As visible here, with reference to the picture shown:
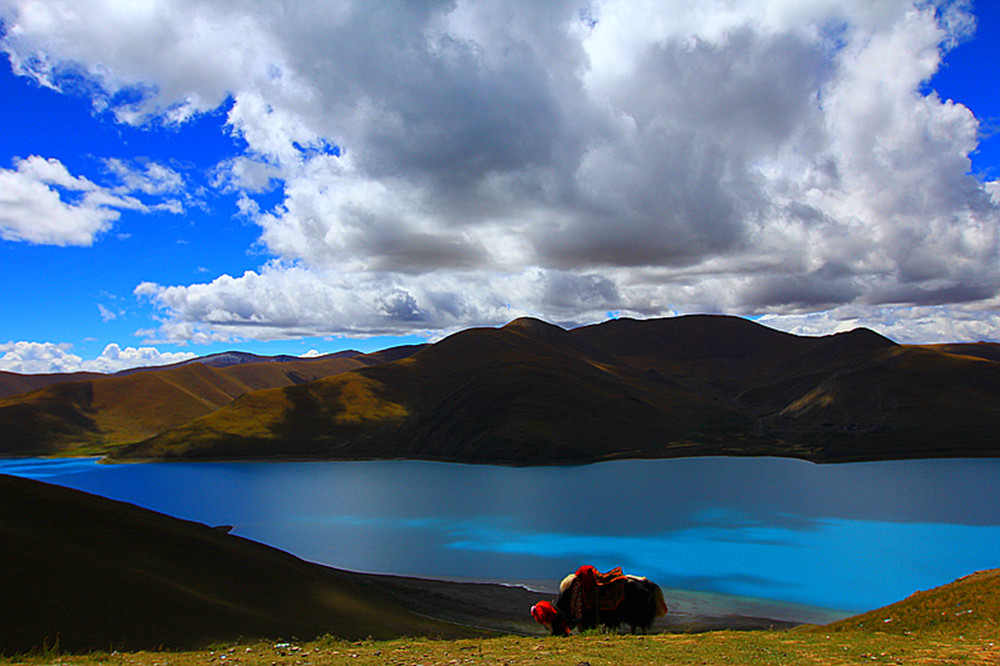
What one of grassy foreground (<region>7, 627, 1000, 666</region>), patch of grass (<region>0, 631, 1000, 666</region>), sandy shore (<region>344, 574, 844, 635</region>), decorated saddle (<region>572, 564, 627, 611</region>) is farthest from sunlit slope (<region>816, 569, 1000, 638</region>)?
sandy shore (<region>344, 574, 844, 635</region>)

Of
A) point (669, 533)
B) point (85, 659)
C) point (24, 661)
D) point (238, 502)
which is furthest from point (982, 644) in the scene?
point (238, 502)

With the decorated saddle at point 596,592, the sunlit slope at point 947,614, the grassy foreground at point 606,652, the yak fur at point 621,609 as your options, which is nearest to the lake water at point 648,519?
the sunlit slope at point 947,614

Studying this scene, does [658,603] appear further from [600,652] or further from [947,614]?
[947,614]

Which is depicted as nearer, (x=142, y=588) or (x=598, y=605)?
(x=142, y=588)

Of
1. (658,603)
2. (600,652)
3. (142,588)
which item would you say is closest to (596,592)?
(658,603)

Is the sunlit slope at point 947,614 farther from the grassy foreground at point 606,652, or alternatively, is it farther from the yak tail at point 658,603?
the yak tail at point 658,603

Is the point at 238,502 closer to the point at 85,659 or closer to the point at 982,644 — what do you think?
the point at 85,659

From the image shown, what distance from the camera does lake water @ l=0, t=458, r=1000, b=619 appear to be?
6347cm

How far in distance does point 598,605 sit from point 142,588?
18.4m

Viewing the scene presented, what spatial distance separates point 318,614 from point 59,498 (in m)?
16.1

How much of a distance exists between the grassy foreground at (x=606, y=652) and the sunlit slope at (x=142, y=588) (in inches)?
111

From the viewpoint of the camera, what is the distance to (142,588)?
977 inches

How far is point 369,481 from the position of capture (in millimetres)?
149125

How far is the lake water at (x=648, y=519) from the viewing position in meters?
63.5
